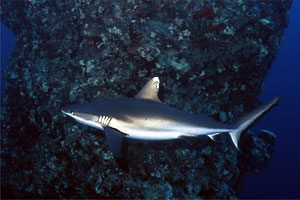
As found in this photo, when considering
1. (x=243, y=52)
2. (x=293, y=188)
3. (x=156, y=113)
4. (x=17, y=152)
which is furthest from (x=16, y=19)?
(x=293, y=188)

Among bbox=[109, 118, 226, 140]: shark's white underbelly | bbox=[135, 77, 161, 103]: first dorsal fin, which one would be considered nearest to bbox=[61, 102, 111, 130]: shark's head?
bbox=[109, 118, 226, 140]: shark's white underbelly

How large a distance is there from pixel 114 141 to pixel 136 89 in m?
1.95

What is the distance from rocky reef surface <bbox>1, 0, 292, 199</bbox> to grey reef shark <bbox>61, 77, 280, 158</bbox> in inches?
50.8

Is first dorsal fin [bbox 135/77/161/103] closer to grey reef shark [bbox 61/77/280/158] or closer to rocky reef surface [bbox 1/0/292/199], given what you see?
grey reef shark [bbox 61/77/280/158]

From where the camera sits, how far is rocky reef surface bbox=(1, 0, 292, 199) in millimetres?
4227

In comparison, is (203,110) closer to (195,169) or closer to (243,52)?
(195,169)

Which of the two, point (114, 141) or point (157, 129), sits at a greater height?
point (157, 129)

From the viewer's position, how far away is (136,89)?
4.51 metres

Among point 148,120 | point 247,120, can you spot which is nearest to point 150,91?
point 148,120

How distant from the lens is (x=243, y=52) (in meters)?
4.84

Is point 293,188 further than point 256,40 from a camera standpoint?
Yes

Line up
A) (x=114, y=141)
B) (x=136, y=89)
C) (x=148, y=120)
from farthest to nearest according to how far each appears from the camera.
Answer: (x=136, y=89), (x=148, y=120), (x=114, y=141)

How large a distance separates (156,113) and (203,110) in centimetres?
226

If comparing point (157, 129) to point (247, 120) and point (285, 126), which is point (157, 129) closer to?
point (247, 120)
